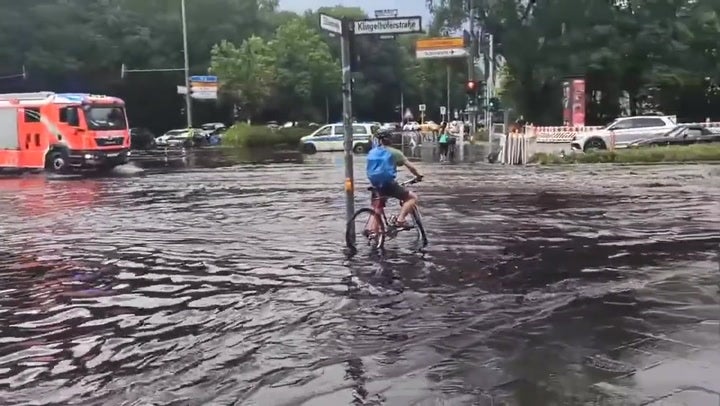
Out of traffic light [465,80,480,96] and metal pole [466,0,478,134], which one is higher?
metal pole [466,0,478,134]

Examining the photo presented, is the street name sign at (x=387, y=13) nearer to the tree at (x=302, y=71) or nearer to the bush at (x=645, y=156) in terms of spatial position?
the bush at (x=645, y=156)

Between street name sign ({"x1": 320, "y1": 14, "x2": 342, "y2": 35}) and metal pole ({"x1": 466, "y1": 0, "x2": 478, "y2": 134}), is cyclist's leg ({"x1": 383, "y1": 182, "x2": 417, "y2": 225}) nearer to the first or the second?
street name sign ({"x1": 320, "y1": 14, "x2": 342, "y2": 35})

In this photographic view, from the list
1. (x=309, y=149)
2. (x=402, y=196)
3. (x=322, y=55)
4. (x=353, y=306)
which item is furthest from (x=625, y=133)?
(x=322, y=55)

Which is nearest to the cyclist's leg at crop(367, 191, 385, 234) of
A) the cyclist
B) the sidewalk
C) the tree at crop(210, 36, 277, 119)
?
the cyclist

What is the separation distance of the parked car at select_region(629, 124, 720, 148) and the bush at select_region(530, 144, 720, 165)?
14.6 ft

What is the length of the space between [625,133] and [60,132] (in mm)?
23117

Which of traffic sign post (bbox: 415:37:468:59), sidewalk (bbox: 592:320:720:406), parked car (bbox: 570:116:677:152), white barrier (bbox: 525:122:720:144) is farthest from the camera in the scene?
traffic sign post (bbox: 415:37:468:59)

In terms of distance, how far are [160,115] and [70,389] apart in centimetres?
7401

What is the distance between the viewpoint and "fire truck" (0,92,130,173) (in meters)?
32.0

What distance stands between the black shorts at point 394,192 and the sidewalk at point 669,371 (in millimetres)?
5367

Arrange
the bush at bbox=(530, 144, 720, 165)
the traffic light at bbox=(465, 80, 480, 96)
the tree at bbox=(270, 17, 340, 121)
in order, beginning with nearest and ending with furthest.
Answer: the bush at bbox=(530, 144, 720, 165) < the traffic light at bbox=(465, 80, 480, 96) < the tree at bbox=(270, 17, 340, 121)

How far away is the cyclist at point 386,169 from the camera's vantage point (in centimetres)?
1191

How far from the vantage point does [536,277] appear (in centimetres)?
1001

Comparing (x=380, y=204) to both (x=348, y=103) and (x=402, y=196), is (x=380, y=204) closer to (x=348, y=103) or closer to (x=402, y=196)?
(x=402, y=196)
